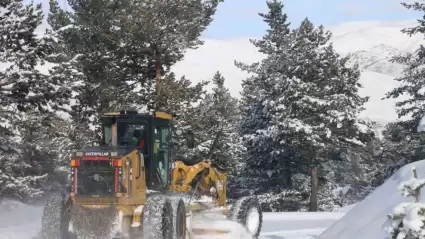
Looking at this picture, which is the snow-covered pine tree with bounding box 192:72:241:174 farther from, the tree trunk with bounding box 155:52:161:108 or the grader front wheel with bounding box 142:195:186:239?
the grader front wheel with bounding box 142:195:186:239

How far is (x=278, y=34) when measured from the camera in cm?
3434

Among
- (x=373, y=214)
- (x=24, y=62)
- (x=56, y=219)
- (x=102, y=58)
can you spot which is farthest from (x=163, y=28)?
(x=373, y=214)

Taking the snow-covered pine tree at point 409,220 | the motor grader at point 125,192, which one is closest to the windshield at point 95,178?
the motor grader at point 125,192

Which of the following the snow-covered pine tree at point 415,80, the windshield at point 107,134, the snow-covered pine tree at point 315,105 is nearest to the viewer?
the windshield at point 107,134

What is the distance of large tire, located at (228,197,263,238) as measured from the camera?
1369 centimetres

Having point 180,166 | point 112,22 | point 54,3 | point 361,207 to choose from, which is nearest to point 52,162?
point 54,3

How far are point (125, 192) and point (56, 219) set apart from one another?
1.35 meters

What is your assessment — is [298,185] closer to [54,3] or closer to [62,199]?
[54,3]

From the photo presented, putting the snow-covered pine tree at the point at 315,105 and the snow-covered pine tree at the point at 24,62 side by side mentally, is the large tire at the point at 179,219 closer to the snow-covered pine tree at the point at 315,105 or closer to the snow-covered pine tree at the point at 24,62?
the snow-covered pine tree at the point at 24,62

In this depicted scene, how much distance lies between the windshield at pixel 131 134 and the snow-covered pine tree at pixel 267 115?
65.0 ft

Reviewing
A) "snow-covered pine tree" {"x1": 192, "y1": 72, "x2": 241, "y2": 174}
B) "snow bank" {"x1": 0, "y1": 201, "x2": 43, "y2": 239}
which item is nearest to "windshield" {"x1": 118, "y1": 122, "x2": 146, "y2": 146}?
"snow-covered pine tree" {"x1": 192, "y1": 72, "x2": 241, "y2": 174}

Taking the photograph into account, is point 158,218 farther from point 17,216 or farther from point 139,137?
point 17,216

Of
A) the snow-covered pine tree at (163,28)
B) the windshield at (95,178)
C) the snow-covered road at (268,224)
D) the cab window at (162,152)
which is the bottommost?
the snow-covered road at (268,224)

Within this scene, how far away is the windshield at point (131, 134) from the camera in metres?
12.0
